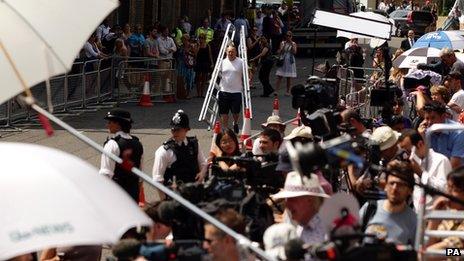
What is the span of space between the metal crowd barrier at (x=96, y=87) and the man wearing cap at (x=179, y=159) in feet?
31.4

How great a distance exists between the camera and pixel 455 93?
16.1 metres

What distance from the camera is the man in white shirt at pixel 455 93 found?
15.3 meters

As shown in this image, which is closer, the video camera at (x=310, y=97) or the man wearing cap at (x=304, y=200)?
the man wearing cap at (x=304, y=200)

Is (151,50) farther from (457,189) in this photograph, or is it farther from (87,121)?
(457,189)

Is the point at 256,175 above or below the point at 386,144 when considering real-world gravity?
below

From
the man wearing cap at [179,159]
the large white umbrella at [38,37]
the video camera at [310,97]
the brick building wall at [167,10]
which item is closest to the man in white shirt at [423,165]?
the video camera at [310,97]

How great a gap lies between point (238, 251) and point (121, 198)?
2.93 ft

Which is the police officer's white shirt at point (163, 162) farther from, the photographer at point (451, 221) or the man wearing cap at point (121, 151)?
the photographer at point (451, 221)

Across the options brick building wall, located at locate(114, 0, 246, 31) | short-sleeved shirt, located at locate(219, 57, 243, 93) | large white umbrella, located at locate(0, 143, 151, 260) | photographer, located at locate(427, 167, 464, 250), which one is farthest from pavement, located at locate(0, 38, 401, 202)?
large white umbrella, located at locate(0, 143, 151, 260)

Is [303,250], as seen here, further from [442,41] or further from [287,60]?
[287,60]

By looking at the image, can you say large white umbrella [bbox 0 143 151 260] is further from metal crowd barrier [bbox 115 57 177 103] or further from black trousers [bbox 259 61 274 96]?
black trousers [bbox 259 61 274 96]

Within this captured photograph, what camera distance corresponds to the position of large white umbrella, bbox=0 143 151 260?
19.3 ft

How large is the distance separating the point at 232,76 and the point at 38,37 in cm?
1222

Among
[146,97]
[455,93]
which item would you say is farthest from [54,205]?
[146,97]
